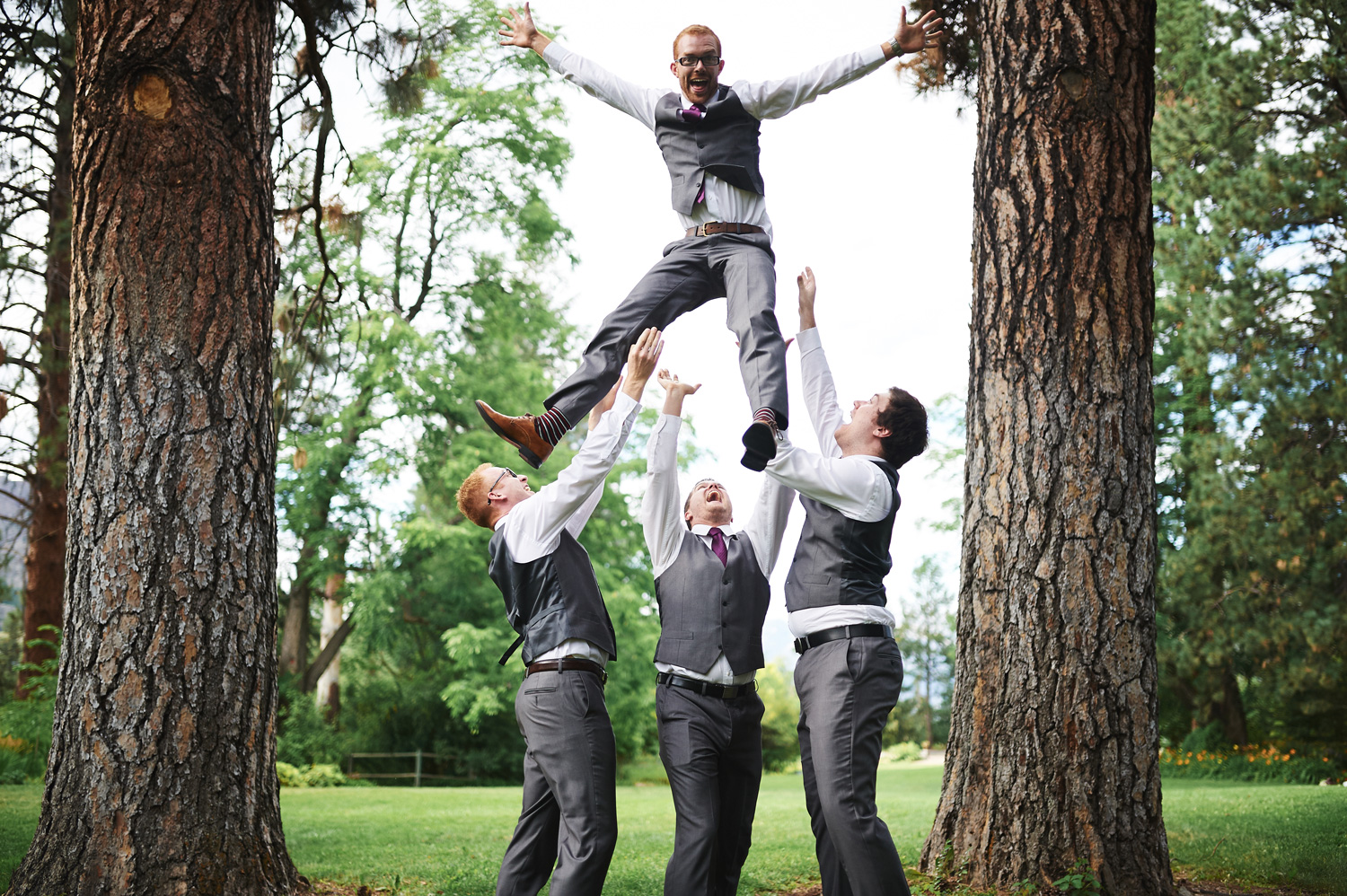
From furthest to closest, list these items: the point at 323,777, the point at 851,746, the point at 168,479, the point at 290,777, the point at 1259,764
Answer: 1. the point at 323,777
2. the point at 290,777
3. the point at 1259,764
4. the point at 168,479
5. the point at 851,746

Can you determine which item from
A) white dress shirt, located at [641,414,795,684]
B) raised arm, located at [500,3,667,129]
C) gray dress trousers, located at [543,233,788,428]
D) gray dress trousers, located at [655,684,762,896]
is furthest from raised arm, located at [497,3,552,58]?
gray dress trousers, located at [655,684,762,896]

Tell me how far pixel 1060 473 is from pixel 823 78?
187 centimetres

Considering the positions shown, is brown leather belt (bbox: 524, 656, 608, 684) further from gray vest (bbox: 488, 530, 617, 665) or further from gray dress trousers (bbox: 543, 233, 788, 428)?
gray dress trousers (bbox: 543, 233, 788, 428)

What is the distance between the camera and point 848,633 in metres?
3.15

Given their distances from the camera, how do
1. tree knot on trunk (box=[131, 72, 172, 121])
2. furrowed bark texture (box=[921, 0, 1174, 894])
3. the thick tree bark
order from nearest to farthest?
furrowed bark texture (box=[921, 0, 1174, 894]), tree knot on trunk (box=[131, 72, 172, 121]), the thick tree bark

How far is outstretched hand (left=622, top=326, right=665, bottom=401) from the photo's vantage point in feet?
10.7

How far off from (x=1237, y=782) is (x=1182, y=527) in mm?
5278

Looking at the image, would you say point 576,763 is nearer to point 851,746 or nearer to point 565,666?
point 565,666

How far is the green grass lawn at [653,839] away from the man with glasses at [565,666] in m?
1.63

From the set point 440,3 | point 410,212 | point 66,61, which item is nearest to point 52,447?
point 66,61

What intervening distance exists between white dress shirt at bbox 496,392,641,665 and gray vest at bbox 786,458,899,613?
0.66m

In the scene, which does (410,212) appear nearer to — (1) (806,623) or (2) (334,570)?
(2) (334,570)

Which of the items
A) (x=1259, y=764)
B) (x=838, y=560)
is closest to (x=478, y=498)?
(x=838, y=560)

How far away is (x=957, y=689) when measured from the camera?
4730 mm
